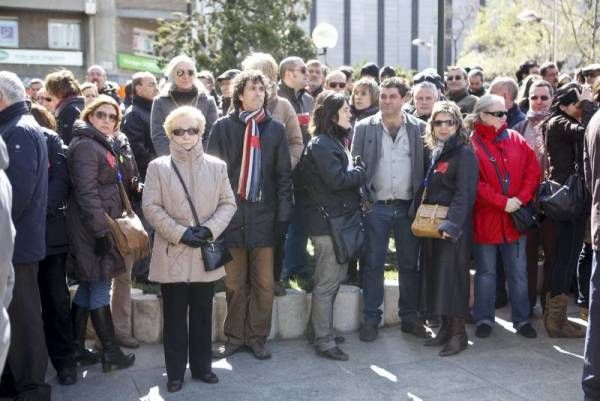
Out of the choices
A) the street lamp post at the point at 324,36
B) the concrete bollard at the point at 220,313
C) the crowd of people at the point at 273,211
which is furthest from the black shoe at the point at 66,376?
the street lamp post at the point at 324,36

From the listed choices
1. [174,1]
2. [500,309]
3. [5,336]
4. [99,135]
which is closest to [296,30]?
[500,309]

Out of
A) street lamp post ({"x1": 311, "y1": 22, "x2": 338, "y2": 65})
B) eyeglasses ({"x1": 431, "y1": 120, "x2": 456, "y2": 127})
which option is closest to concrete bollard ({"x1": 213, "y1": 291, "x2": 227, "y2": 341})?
eyeglasses ({"x1": 431, "y1": 120, "x2": 456, "y2": 127})

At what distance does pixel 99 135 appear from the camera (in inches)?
215

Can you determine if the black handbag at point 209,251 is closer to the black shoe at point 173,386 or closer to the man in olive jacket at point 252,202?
the man in olive jacket at point 252,202

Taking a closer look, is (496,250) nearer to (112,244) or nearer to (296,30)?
(112,244)

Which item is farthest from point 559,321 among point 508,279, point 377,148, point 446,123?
point 377,148

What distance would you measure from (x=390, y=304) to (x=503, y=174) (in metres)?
1.53

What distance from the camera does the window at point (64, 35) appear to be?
3425 centimetres

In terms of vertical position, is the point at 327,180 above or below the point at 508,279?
above

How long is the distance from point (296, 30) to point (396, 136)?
11.3 m

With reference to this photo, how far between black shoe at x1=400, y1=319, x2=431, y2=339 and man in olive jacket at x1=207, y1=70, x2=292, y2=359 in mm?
1251

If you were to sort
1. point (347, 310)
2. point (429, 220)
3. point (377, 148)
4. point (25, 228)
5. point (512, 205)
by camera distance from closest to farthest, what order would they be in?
point (25, 228), point (429, 220), point (512, 205), point (377, 148), point (347, 310)

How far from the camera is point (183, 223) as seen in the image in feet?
17.0

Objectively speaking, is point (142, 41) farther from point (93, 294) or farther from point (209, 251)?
point (209, 251)
